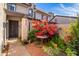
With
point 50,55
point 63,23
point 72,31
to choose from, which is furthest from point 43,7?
point 50,55

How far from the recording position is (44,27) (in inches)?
92.1

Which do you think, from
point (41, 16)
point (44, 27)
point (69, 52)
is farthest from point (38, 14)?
point (69, 52)

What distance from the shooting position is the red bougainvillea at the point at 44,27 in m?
2.32

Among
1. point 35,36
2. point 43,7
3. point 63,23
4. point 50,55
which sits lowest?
point 50,55

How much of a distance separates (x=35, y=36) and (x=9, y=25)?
0.35m

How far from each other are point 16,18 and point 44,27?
1.21 feet

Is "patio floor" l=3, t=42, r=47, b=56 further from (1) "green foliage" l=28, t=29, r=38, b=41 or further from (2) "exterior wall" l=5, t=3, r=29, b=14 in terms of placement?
(2) "exterior wall" l=5, t=3, r=29, b=14

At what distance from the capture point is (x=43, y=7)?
2314 millimetres

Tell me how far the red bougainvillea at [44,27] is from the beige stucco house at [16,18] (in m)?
0.06

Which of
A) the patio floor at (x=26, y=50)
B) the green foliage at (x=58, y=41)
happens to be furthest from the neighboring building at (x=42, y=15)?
the patio floor at (x=26, y=50)

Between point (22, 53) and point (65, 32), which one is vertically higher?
point (65, 32)

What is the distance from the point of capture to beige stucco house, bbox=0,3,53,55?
2.29 metres

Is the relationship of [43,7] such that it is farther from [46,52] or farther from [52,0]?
[46,52]

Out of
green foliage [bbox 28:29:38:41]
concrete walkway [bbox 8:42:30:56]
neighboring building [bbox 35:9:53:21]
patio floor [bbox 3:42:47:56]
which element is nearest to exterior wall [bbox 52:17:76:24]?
neighboring building [bbox 35:9:53:21]
